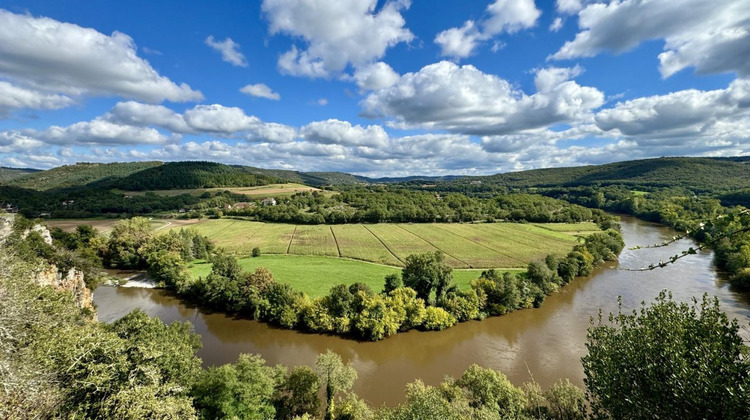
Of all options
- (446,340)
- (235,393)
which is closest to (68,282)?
(235,393)

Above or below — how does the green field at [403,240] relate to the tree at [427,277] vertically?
below

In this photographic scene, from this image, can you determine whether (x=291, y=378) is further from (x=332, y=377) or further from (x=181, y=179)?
(x=181, y=179)

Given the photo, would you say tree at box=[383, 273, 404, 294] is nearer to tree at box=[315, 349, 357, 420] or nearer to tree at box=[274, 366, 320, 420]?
tree at box=[315, 349, 357, 420]

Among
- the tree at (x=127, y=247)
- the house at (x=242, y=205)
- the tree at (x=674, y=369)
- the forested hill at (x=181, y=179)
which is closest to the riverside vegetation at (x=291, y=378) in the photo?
the tree at (x=674, y=369)

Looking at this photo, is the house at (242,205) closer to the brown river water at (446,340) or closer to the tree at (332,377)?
the brown river water at (446,340)

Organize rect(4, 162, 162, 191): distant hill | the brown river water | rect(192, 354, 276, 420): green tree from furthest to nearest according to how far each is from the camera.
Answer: rect(4, 162, 162, 191): distant hill
the brown river water
rect(192, 354, 276, 420): green tree

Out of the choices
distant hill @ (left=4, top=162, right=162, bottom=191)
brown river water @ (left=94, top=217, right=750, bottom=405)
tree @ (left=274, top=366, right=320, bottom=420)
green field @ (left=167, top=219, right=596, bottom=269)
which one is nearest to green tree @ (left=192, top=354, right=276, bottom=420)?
tree @ (left=274, top=366, right=320, bottom=420)

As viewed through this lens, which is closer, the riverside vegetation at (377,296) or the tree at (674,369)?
the tree at (674,369)

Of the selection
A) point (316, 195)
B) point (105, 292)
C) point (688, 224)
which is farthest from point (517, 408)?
point (316, 195)
